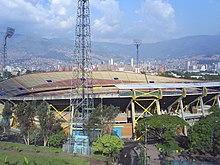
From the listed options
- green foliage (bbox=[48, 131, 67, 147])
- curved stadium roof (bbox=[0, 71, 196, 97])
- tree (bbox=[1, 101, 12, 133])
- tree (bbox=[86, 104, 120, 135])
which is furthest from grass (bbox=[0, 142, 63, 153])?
curved stadium roof (bbox=[0, 71, 196, 97])

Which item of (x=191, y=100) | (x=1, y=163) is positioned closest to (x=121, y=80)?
(x=191, y=100)

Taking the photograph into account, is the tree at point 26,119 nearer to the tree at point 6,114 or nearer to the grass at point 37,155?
the grass at point 37,155

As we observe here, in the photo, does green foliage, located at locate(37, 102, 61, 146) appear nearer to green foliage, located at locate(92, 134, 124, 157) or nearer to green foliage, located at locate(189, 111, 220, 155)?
green foliage, located at locate(92, 134, 124, 157)

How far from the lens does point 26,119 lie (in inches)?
1188

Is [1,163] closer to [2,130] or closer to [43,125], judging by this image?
[43,125]

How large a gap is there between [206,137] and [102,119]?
1100 cm

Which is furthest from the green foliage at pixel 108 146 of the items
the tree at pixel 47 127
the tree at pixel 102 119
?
the tree at pixel 47 127

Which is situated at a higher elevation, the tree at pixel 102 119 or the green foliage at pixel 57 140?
the tree at pixel 102 119

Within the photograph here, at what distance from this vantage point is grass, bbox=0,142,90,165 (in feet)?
77.4

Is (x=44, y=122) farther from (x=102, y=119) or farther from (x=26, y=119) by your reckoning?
(x=102, y=119)

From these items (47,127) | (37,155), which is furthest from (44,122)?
(37,155)

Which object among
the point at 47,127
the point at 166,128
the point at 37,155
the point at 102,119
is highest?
the point at 102,119

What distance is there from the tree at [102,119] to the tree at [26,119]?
6634 mm

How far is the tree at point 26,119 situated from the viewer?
30.2 metres
